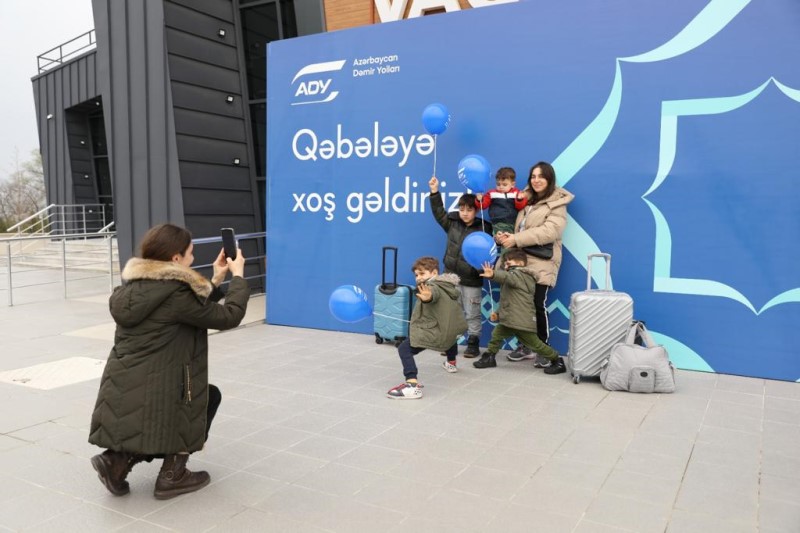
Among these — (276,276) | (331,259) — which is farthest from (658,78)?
Answer: (276,276)

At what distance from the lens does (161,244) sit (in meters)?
2.79

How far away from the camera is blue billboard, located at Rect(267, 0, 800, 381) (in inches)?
195

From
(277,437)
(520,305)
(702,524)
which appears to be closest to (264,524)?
(277,437)

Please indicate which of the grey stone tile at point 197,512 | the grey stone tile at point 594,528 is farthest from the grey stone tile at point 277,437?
the grey stone tile at point 594,528

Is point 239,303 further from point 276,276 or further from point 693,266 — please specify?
point 276,276

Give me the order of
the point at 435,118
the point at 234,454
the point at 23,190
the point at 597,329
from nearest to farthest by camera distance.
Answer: the point at 234,454 → the point at 597,329 → the point at 435,118 → the point at 23,190

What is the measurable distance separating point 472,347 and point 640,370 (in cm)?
161

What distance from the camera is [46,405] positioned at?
4348 millimetres

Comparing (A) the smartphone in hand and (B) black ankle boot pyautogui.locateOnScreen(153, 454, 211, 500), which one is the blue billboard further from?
(B) black ankle boot pyautogui.locateOnScreen(153, 454, 211, 500)

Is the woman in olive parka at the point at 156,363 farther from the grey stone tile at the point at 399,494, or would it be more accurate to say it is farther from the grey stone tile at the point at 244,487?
the grey stone tile at the point at 399,494

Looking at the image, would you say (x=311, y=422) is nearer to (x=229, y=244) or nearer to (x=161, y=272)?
(x=229, y=244)

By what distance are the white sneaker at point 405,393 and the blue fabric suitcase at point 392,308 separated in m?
1.56

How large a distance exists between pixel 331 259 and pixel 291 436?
3.40 metres

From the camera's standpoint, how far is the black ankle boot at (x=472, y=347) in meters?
5.75
